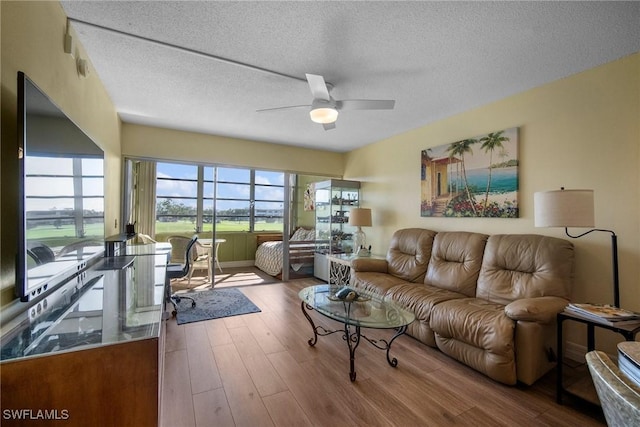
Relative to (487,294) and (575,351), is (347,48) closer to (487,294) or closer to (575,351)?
(487,294)

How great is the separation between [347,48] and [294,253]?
391 cm

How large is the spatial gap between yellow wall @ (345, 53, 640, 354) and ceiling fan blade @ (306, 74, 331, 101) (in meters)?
2.07

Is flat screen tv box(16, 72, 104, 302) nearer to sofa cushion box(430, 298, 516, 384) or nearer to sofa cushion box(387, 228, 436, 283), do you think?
sofa cushion box(430, 298, 516, 384)

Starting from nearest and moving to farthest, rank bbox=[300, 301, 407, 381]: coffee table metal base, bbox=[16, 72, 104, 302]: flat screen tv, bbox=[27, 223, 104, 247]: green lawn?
bbox=[16, 72, 104, 302]: flat screen tv → bbox=[27, 223, 104, 247]: green lawn → bbox=[300, 301, 407, 381]: coffee table metal base

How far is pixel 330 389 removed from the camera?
6.57 feet

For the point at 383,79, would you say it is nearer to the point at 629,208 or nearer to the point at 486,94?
the point at 486,94

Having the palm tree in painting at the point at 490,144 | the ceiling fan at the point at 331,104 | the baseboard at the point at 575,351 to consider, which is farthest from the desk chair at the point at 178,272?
the baseboard at the point at 575,351

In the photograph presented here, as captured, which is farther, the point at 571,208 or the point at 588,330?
the point at 571,208

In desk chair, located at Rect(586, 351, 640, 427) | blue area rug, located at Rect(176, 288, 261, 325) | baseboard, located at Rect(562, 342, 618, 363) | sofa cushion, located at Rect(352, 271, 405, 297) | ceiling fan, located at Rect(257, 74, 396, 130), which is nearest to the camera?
desk chair, located at Rect(586, 351, 640, 427)

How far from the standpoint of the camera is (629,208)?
219 cm

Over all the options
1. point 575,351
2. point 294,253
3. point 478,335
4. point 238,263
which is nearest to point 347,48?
point 478,335

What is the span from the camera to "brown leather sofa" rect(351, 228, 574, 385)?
2033 mm


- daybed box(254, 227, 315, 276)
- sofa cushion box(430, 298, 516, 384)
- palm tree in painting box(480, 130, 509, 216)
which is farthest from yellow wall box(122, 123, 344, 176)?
sofa cushion box(430, 298, 516, 384)

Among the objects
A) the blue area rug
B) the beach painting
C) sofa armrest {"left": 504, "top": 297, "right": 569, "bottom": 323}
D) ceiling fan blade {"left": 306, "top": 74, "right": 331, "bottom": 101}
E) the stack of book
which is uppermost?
ceiling fan blade {"left": 306, "top": 74, "right": 331, "bottom": 101}
